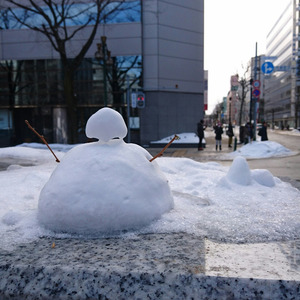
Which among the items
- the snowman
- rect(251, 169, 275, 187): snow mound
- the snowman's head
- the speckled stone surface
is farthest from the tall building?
the speckled stone surface

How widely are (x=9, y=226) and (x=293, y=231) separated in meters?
3.14

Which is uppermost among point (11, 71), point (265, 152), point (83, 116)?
point (11, 71)

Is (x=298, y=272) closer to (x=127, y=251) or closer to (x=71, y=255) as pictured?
(x=127, y=251)

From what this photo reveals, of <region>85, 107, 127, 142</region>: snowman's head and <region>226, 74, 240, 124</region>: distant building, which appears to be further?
<region>226, 74, 240, 124</region>: distant building

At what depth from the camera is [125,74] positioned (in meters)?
21.2

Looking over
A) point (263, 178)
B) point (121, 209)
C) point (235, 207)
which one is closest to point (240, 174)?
point (263, 178)

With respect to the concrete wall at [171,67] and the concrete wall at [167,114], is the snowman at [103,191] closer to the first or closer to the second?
the concrete wall at [171,67]

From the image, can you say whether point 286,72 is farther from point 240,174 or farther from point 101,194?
point 101,194

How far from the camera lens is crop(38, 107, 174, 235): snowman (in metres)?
3.07

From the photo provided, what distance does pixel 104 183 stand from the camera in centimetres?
320

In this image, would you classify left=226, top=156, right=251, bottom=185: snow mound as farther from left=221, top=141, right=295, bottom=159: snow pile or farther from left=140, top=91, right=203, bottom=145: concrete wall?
left=140, top=91, right=203, bottom=145: concrete wall

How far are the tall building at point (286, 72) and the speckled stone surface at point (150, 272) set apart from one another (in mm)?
60831

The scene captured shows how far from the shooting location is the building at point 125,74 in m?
21.0

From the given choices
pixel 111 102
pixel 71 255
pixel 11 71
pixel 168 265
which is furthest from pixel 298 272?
pixel 11 71
